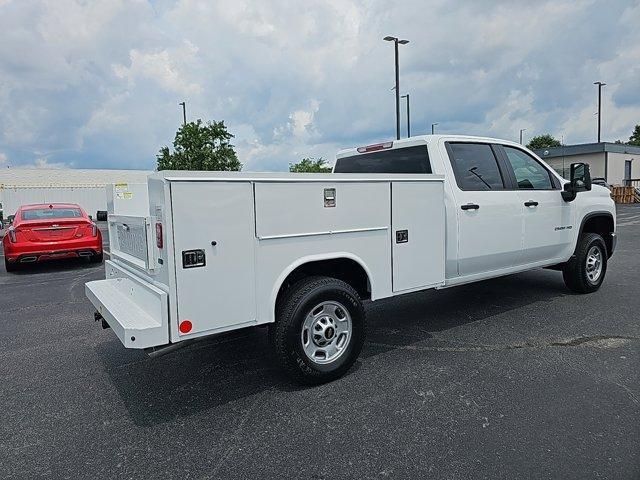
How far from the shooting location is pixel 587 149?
37.6 metres

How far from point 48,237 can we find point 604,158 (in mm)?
38287

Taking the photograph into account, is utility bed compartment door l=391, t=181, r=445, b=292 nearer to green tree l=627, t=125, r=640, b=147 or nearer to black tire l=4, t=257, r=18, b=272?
black tire l=4, t=257, r=18, b=272

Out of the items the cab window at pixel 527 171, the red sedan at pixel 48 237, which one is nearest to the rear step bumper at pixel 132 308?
the cab window at pixel 527 171

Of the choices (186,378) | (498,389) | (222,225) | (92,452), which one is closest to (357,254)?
(222,225)

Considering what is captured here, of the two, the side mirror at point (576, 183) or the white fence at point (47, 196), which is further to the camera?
the white fence at point (47, 196)

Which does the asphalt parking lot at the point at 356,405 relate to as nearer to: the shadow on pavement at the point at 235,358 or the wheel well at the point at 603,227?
the shadow on pavement at the point at 235,358

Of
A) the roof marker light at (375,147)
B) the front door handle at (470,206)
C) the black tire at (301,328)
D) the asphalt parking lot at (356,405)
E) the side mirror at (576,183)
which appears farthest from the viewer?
the side mirror at (576,183)

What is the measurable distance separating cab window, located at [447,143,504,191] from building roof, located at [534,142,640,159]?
36898 mm

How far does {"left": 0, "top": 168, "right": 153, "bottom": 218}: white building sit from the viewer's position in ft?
107

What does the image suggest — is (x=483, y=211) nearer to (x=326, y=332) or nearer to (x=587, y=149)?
(x=326, y=332)

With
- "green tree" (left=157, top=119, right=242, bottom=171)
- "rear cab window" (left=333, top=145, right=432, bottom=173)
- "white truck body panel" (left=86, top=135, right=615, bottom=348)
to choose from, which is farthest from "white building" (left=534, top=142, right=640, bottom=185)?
"white truck body panel" (left=86, top=135, right=615, bottom=348)

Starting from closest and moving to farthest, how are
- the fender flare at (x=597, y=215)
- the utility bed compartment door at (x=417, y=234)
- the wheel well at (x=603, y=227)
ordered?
the utility bed compartment door at (x=417, y=234) → the fender flare at (x=597, y=215) → the wheel well at (x=603, y=227)

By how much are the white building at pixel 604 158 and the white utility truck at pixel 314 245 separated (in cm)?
3441

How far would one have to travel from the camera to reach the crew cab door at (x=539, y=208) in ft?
18.8
